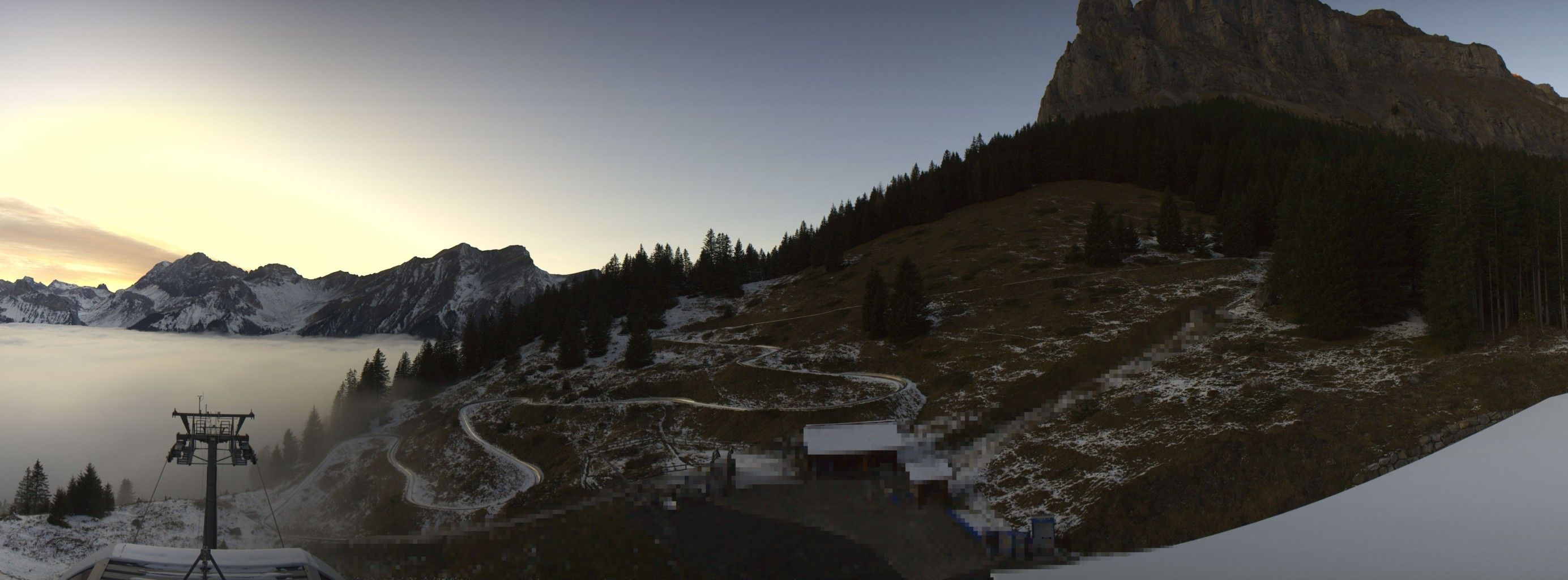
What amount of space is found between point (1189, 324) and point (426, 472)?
231 feet

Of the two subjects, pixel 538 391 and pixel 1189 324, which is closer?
pixel 1189 324

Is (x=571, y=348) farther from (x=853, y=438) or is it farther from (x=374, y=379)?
(x=853, y=438)

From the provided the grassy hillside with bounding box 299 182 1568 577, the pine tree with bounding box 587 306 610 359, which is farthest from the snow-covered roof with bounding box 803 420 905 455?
the pine tree with bounding box 587 306 610 359

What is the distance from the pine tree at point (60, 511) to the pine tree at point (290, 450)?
19.9 meters

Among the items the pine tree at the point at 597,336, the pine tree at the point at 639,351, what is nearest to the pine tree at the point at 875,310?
the pine tree at the point at 639,351

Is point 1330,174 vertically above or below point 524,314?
above

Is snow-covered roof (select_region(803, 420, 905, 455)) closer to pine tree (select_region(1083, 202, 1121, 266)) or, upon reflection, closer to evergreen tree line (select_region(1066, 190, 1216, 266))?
pine tree (select_region(1083, 202, 1121, 266))

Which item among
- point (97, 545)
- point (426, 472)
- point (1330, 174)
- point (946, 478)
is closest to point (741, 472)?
point (946, 478)

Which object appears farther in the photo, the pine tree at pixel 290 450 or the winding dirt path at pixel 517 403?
the pine tree at pixel 290 450

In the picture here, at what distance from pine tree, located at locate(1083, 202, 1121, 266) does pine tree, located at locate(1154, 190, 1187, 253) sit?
7689mm

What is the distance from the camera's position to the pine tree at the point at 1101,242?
8462cm

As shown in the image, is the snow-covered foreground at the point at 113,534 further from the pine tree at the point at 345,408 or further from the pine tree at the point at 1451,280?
the pine tree at the point at 1451,280

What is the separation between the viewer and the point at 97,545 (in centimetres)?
6094

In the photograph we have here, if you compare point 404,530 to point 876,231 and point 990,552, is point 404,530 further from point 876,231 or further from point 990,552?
point 876,231
